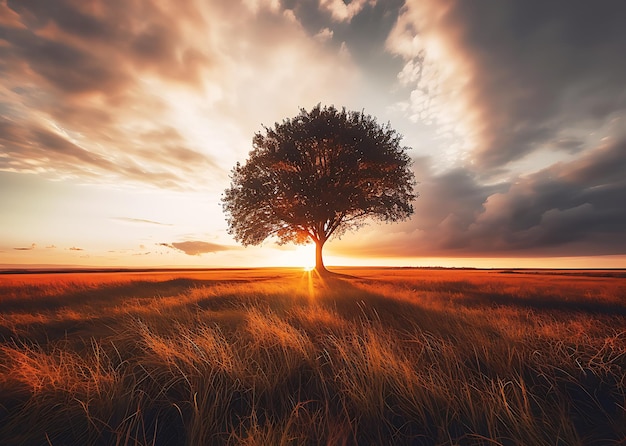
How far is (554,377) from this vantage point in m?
3.26

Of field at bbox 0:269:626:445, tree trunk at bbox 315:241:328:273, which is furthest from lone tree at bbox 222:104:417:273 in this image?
field at bbox 0:269:626:445

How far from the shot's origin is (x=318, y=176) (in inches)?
1013

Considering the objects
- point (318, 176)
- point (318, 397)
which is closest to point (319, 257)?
point (318, 176)

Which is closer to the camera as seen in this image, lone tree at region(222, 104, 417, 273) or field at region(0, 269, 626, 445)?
field at region(0, 269, 626, 445)

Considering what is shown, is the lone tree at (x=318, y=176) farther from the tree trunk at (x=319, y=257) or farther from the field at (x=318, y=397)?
the field at (x=318, y=397)

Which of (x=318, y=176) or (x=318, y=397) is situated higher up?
(x=318, y=176)

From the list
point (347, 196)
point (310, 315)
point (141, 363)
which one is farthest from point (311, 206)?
point (141, 363)

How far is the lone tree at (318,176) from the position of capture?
81.3 feet

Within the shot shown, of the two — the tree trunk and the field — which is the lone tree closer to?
the tree trunk

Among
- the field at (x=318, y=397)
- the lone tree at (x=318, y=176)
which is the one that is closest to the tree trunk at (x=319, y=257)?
the lone tree at (x=318, y=176)

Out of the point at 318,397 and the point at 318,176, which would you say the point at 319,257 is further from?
the point at 318,397

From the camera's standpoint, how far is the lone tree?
24.8 meters

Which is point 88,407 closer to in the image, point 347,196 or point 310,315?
point 310,315

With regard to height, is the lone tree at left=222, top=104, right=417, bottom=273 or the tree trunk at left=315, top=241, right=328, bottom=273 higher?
the lone tree at left=222, top=104, right=417, bottom=273
